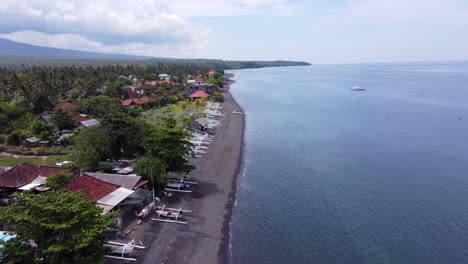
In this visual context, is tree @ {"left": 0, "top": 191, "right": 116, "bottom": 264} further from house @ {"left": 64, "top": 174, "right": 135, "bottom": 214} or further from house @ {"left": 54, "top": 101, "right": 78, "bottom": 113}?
house @ {"left": 54, "top": 101, "right": 78, "bottom": 113}

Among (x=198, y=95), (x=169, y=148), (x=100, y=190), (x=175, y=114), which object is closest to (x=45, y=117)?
(x=175, y=114)

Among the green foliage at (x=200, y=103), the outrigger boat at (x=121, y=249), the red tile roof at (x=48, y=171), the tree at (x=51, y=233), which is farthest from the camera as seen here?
the green foliage at (x=200, y=103)

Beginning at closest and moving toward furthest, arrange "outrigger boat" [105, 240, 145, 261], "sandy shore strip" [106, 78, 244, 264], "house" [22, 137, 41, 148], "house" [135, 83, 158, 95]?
"outrigger boat" [105, 240, 145, 261], "sandy shore strip" [106, 78, 244, 264], "house" [22, 137, 41, 148], "house" [135, 83, 158, 95]

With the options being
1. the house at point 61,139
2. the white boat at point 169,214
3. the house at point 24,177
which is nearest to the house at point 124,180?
the white boat at point 169,214

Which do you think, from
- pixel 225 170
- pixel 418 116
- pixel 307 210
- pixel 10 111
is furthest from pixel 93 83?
pixel 418 116

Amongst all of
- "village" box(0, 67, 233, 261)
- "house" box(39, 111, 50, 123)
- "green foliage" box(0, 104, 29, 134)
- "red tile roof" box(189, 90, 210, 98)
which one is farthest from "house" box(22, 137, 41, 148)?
"red tile roof" box(189, 90, 210, 98)

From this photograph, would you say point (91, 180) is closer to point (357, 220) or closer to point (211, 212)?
point (211, 212)

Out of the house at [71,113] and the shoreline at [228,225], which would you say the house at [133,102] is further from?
the shoreline at [228,225]
